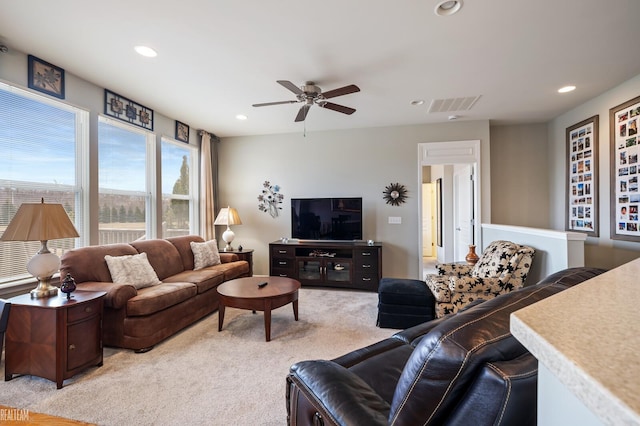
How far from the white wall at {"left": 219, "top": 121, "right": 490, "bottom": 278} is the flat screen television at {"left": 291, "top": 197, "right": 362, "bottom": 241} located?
0.24 meters

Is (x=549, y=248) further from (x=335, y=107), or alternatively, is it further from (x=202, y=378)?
(x=202, y=378)

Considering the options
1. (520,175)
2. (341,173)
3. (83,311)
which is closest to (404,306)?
(341,173)

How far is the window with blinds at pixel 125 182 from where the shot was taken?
3494mm

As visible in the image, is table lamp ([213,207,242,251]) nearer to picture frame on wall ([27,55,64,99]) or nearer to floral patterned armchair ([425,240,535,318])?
picture frame on wall ([27,55,64,99])

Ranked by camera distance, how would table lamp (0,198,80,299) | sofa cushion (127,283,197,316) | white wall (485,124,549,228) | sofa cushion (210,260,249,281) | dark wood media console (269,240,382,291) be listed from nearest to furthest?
table lamp (0,198,80,299) < sofa cushion (127,283,197,316) < sofa cushion (210,260,249,281) < dark wood media console (269,240,382,291) < white wall (485,124,549,228)

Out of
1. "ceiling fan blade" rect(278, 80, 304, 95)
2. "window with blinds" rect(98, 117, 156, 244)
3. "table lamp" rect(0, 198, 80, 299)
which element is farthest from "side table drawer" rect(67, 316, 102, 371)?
"ceiling fan blade" rect(278, 80, 304, 95)

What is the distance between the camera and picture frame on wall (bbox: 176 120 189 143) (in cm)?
462

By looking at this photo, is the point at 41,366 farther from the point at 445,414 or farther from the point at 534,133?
the point at 534,133

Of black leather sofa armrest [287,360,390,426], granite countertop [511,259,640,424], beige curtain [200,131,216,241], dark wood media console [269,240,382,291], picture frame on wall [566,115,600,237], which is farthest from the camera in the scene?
beige curtain [200,131,216,241]

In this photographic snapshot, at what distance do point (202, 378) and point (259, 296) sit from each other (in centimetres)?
80

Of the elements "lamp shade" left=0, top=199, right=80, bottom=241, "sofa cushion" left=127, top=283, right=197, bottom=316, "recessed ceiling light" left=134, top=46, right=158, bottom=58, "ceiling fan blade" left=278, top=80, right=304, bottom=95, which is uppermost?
"recessed ceiling light" left=134, top=46, right=158, bottom=58

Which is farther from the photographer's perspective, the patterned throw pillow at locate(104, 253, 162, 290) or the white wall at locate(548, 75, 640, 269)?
the white wall at locate(548, 75, 640, 269)

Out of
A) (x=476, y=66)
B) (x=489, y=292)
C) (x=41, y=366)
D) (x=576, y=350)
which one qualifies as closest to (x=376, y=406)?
(x=576, y=350)

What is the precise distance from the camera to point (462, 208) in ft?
17.1
